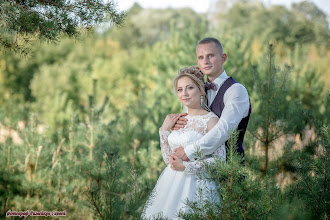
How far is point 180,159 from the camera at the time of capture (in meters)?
2.69

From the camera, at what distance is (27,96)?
21.8 metres

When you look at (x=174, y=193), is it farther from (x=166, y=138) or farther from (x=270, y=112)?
(x=270, y=112)

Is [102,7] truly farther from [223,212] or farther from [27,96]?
[27,96]

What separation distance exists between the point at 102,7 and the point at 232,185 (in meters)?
1.85

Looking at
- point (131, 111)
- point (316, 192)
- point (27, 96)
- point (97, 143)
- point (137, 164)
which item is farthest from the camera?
point (27, 96)

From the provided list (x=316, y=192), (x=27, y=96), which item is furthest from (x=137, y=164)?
(x=27, y=96)

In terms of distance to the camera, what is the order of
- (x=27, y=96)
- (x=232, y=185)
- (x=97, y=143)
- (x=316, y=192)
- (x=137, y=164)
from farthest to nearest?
(x=27, y=96) < (x=137, y=164) < (x=97, y=143) < (x=316, y=192) < (x=232, y=185)

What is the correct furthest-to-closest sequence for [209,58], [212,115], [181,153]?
[209,58] < [212,115] < [181,153]

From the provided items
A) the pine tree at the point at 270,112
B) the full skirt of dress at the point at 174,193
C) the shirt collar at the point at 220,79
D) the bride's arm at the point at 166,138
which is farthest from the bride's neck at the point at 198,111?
the pine tree at the point at 270,112

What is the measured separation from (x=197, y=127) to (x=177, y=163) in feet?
1.09

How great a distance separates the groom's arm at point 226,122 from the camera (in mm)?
2570

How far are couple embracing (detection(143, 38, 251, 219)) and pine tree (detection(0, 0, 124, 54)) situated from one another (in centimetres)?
85

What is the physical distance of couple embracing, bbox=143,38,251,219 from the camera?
103 inches

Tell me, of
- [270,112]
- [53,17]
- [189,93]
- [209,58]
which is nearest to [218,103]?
[189,93]
